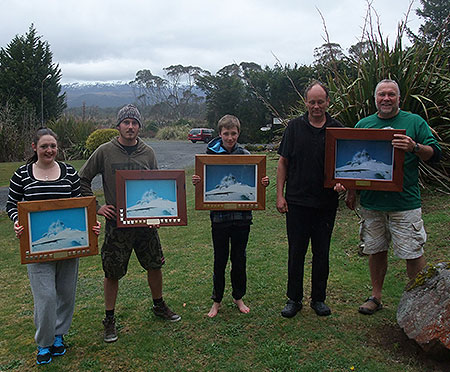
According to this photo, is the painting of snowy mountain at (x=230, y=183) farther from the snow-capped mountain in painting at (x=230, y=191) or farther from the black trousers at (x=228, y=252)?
the black trousers at (x=228, y=252)

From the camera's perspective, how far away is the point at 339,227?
22.4 feet

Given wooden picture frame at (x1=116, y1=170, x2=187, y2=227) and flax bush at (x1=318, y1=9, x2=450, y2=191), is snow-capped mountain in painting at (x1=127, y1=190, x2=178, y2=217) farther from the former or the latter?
flax bush at (x1=318, y1=9, x2=450, y2=191)

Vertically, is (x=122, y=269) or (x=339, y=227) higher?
(x=122, y=269)

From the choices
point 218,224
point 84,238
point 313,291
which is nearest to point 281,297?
point 313,291

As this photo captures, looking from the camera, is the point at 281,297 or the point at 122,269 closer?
the point at 122,269

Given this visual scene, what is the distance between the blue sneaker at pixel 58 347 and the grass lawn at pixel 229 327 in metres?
0.07

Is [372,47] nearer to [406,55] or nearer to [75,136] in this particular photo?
[406,55]

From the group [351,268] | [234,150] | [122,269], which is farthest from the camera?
[351,268]

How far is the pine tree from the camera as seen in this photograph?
27.3m

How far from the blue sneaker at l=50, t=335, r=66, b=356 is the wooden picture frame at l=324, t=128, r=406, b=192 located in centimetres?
249

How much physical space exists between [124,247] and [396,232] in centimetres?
225

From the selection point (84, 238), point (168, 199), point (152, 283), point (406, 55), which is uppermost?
point (406, 55)

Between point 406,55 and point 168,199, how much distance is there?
5537mm

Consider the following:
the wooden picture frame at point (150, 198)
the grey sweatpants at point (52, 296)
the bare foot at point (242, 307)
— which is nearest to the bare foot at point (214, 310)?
the bare foot at point (242, 307)
